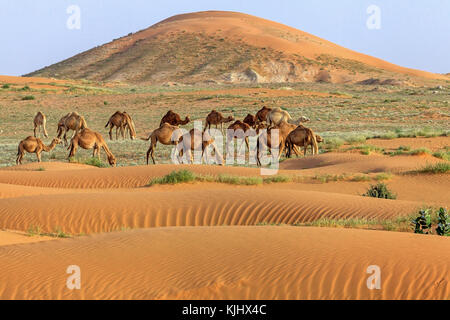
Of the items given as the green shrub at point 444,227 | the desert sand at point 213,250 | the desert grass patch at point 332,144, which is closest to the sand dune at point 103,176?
the desert sand at point 213,250

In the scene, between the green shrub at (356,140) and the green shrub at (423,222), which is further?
the green shrub at (356,140)

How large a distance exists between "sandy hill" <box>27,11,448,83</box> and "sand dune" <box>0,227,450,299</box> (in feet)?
229

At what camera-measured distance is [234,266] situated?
668cm

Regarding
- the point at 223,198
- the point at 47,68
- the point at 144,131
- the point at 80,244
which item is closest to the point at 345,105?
the point at 144,131

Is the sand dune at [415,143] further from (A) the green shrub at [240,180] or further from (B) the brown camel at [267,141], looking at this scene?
(A) the green shrub at [240,180]

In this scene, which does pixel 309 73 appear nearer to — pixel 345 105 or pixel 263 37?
pixel 263 37

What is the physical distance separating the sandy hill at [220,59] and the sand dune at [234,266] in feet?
229

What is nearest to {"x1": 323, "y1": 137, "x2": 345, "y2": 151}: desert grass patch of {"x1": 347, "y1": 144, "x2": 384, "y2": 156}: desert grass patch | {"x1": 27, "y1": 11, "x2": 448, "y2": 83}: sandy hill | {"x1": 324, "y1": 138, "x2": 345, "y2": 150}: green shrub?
{"x1": 324, "y1": 138, "x2": 345, "y2": 150}: green shrub

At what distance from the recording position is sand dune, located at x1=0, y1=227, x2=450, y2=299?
19.4ft

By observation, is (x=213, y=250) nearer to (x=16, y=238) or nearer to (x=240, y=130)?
(x=16, y=238)

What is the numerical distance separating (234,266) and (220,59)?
80393mm

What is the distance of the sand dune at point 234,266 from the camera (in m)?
5.91
